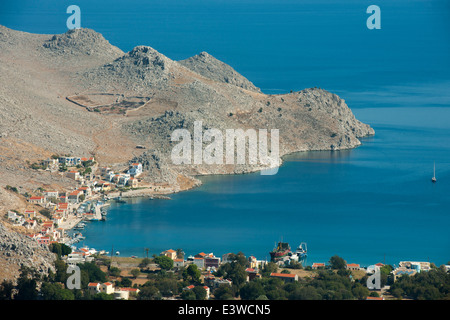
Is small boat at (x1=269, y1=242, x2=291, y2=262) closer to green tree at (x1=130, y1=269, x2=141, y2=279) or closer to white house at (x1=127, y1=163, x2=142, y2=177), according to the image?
green tree at (x1=130, y1=269, x2=141, y2=279)

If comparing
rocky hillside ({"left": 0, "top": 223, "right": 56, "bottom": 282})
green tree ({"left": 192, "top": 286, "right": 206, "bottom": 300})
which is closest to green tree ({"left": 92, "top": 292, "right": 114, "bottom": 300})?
green tree ({"left": 192, "top": 286, "right": 206, "bottom": 300})

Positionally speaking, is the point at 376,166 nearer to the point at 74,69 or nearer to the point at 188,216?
the point at 188,216

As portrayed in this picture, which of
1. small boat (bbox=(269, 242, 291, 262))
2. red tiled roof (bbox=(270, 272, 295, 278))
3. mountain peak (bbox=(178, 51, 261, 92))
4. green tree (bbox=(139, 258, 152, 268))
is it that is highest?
mountain peak (bbox=(178, 51, 261, 92))

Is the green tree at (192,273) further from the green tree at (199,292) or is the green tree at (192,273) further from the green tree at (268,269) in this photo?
the green tree at (268,269)

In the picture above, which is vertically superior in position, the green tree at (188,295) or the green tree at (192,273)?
the green tree at (192,273)

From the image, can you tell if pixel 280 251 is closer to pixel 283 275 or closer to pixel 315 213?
pixel 283 275

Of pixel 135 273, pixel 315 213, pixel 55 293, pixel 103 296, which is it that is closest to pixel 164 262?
pixel 135 273

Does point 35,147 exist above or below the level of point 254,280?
above

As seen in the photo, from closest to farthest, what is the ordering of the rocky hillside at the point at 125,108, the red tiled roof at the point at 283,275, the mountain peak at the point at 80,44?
the red tiled roof at the point at 283,275 → the rocky hillside at the point at 125,108 → the mountain peak at the point at 80,44

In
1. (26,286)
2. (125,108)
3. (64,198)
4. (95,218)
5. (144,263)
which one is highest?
(125,108)

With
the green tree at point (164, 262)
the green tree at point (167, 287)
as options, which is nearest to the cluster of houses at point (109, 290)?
the green tree at point (167, 287)
